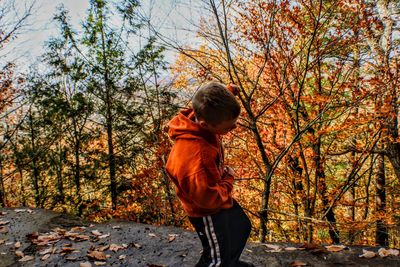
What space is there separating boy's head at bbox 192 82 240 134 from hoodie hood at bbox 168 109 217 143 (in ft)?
0.27

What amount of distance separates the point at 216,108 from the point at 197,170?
1.34 feet

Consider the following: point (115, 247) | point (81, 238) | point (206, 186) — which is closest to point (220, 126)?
point (206, 186)

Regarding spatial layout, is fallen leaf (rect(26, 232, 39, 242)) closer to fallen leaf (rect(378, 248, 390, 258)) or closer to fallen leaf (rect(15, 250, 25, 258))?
fallen leaf (rect(15, 250, 25, 258))

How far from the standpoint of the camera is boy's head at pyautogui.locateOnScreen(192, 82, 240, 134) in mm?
1828

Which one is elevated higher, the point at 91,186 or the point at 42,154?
the point at 42,154

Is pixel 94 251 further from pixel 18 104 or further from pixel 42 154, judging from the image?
Result: pixel 18 104

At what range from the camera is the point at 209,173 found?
1.85 m

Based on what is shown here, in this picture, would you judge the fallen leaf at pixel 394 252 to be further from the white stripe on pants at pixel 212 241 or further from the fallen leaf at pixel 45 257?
the fallen leaf at pixel 45 257

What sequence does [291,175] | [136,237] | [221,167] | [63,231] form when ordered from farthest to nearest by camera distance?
[291,175]
[63,231]
[136,237]
[221,167]

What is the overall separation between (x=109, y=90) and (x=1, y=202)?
20.7 ft

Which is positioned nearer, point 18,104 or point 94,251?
point 94,251

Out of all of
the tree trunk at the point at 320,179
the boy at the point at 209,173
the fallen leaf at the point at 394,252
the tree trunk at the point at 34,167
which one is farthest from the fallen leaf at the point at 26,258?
the tree trunk at the point at 34,167

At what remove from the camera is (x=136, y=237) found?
429cm

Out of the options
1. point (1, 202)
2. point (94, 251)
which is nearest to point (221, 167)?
point (94, 251)
